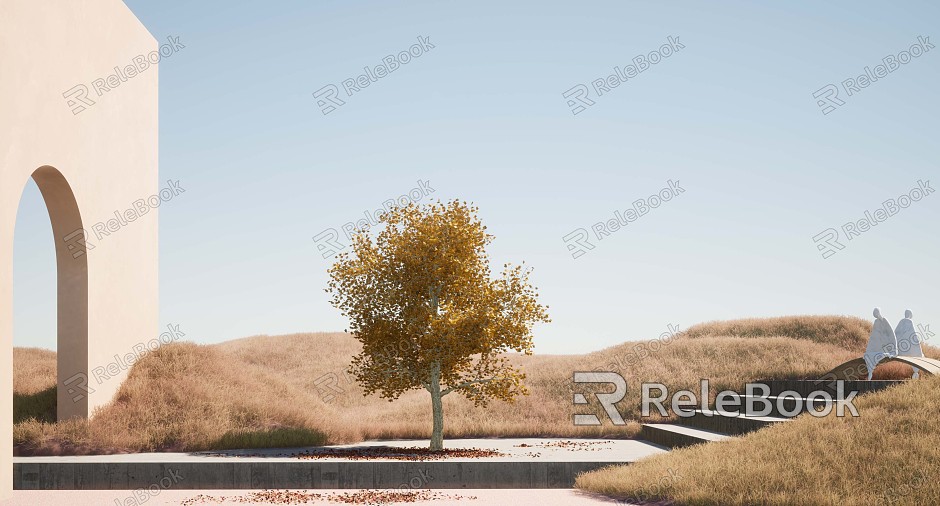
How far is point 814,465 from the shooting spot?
10.9 metres

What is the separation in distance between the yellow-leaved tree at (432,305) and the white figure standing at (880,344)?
9.13 meters

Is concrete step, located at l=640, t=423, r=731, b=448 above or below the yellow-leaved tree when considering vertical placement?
below

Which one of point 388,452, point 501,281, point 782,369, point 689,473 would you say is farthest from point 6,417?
point 782,369

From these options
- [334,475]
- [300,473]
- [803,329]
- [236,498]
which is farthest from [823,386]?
[803,329]

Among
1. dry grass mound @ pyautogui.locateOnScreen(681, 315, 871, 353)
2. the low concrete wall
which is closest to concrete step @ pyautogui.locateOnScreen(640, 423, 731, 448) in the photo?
the low concrete wall

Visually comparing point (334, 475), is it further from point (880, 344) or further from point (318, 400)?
point (880, 344)

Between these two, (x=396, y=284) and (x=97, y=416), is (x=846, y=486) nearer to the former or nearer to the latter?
(x=396, y=284)

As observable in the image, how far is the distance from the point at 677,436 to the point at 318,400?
9288mm

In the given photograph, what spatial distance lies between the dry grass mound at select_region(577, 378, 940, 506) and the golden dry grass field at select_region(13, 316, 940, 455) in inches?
Result: 311

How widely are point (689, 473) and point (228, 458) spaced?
8.12 meters

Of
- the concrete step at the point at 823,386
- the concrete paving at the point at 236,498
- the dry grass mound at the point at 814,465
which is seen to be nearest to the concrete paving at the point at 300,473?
the concrete paving at the point at 236,498

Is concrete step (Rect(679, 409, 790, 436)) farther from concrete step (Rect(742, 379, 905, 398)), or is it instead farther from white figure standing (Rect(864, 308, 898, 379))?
white figure standing (Rect(864, 308, 898, 379))

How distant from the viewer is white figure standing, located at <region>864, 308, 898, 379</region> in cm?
2036

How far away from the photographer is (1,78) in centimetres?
1345
